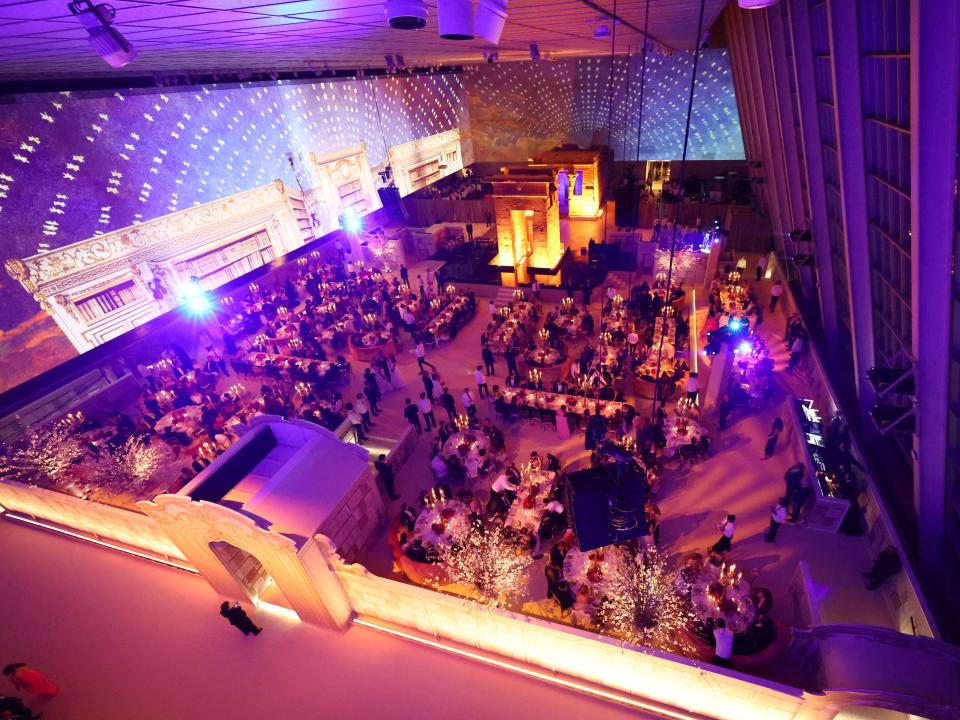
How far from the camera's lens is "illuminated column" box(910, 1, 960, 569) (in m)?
3.87

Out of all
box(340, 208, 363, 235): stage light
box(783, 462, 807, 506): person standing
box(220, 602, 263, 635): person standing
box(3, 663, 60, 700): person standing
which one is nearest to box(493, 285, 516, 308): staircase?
box(340, 208, 363, 235): stage light

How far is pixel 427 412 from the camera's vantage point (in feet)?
36.3

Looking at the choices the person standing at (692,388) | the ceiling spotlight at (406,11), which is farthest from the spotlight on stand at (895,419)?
the ceiling spotlight at (406,11)

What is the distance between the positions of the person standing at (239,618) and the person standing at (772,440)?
9945mm

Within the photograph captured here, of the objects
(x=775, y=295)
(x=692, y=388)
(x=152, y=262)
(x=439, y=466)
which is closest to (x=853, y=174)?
(x=692, y=388)

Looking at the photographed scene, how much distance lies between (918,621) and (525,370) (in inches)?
340

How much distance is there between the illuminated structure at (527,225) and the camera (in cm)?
1586

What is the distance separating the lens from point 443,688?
247 inches

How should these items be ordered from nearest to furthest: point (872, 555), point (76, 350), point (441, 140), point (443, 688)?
point (443, 688)
point (872, 555)
point (76, 350)
point (441, 140)

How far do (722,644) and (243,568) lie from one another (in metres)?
7.31

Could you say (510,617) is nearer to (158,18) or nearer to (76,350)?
(158,18)

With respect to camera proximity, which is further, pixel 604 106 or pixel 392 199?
pixel 604 106

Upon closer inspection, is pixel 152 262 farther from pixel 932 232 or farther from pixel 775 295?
pixel 775 295

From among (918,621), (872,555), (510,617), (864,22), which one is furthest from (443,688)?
(864,22)
